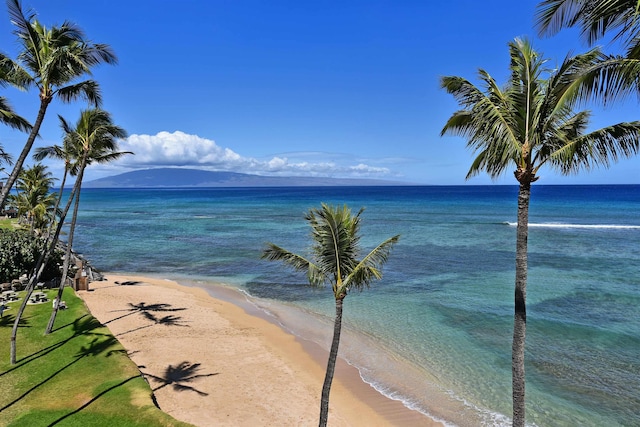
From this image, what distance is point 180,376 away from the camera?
1656 cm

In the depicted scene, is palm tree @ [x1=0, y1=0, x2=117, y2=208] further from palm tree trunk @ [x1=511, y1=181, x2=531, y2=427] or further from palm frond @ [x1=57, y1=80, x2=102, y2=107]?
palm tree trunk @ [x1=511, y1=181, x2=531, y2=427]

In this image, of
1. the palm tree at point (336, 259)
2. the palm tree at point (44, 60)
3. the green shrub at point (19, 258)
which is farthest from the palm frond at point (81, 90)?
the green shrub at point (19, 258)

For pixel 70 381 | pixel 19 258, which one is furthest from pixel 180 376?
pixel 19 258

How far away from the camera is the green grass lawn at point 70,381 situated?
11648 millimetres

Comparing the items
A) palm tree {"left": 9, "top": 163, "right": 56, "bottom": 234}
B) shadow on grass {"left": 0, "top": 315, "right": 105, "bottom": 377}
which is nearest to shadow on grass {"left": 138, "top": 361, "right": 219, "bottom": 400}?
shadow on grass {"left": 0, "top": 315, "right": 105, "bottom": 377}

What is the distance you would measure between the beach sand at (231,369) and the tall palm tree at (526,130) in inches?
291

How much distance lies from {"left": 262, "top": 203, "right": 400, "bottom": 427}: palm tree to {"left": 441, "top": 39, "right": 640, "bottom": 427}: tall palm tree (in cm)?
338

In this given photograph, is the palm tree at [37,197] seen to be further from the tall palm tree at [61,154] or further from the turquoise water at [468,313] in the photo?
the tall palm tree at [61,154]

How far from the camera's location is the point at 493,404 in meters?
15.3

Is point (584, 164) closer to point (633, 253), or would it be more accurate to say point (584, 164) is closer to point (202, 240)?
point (633, 253)

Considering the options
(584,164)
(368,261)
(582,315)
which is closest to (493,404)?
(368,261)

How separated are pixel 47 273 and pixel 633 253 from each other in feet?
178

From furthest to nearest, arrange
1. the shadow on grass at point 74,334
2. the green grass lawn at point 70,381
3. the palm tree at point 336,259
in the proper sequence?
the shadow on grass at point 74,334, the green grass lawn at point 70,381, the palm tree at point 336,259

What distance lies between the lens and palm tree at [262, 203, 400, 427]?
1098 centimetres
